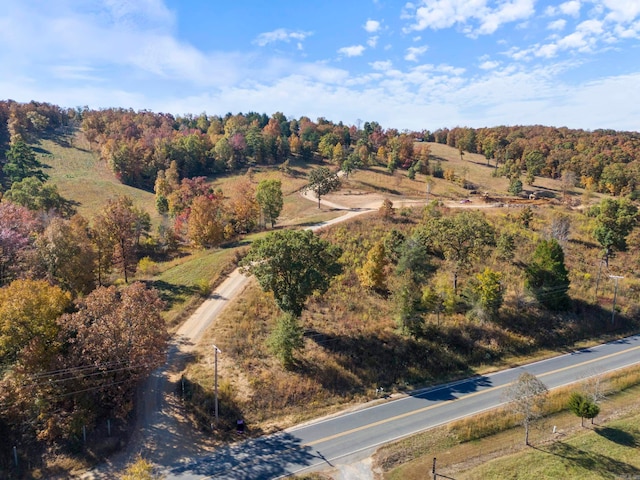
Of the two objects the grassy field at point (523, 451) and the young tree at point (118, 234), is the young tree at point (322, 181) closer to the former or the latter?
the young tree at point (118, 234)

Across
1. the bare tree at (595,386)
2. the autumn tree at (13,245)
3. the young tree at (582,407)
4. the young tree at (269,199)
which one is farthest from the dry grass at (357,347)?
the young tree at (269,199)

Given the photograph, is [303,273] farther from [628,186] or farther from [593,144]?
[593,144]

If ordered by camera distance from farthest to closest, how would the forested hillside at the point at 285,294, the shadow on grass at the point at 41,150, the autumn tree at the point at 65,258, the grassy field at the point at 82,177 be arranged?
the shadow on grass at the point at 41,150 < the grassy field at the point at 82,177 < the autumn tree at the point at 65,258 < the forested hillside at the point at 285,294

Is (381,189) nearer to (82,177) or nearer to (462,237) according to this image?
(462,237)

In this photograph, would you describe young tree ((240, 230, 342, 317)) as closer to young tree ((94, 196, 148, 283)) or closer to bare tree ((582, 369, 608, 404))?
young tree ((94, 196, 148, 283))

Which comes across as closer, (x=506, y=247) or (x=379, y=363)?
(x=379, y=363)

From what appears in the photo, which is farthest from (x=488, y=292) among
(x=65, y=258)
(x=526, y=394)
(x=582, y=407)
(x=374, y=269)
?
(x=65, y=258)
